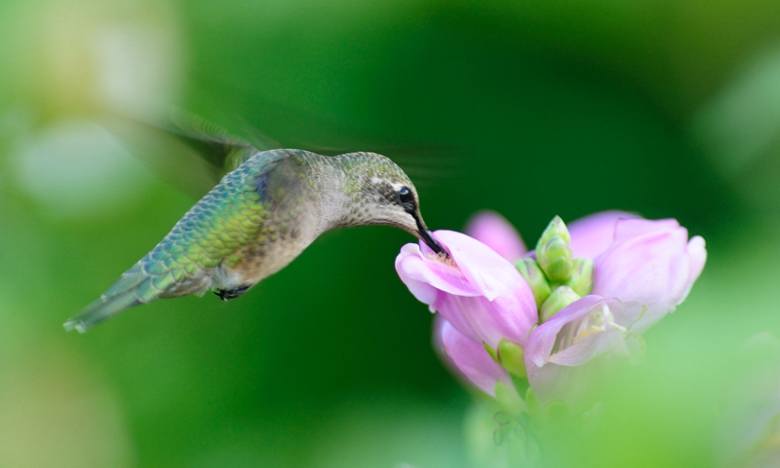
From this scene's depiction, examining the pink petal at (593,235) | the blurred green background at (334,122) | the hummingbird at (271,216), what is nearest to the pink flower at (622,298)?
the pink petal at (593,235)

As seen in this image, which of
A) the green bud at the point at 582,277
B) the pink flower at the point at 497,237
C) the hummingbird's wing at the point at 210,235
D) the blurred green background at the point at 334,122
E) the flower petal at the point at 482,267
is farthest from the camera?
the blurred green background at the point at 334,122

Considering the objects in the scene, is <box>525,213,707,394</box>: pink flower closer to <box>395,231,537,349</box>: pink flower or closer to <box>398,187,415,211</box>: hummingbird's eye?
<box>395,231,537,349</box>: pink flower

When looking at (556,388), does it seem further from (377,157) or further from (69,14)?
(69,14)

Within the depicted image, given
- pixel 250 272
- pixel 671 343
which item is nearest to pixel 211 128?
pixel 250 272

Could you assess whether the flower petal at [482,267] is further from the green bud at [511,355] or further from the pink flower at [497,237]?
the pink flower at [497,237]

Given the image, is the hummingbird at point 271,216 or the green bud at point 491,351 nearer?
the green bud at point 491,351

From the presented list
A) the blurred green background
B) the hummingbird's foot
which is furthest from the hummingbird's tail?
the blurred green background
